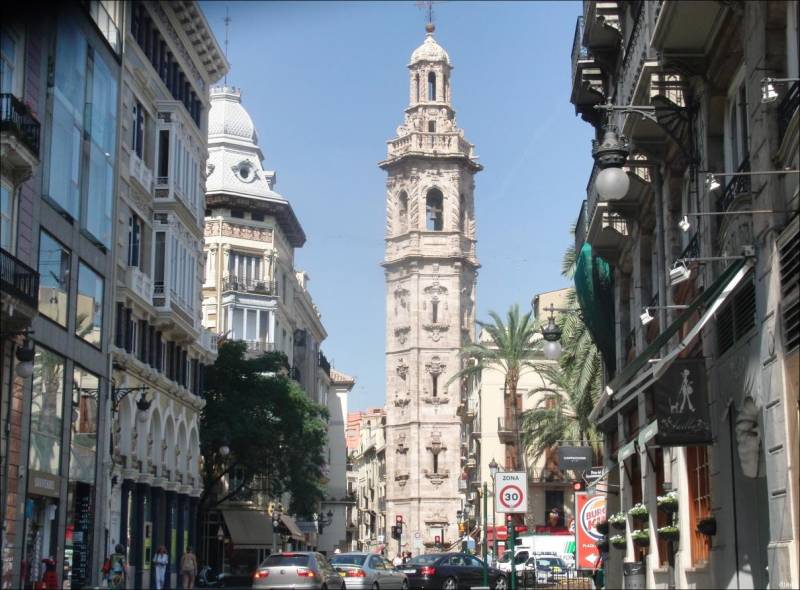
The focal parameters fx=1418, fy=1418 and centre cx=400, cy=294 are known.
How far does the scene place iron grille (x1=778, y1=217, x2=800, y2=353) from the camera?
15641mm

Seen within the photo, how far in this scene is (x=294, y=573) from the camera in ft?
108

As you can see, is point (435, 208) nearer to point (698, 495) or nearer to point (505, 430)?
point (505, 430)

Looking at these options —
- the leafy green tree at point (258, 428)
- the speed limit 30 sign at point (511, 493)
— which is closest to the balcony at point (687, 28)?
the speed limit 30 sign at point (511, 493)

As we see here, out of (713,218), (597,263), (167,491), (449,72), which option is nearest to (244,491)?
(167,491)

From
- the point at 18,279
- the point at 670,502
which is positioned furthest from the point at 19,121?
the point at 670,502

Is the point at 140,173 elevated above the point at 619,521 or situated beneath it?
elevated above

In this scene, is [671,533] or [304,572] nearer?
[671,533]

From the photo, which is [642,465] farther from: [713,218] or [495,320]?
[495,320]

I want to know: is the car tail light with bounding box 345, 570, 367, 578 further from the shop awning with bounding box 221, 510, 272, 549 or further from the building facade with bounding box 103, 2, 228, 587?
the shop awning with bounding box 221, 510, 272, 549

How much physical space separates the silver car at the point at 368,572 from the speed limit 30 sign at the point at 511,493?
1249 centimetres

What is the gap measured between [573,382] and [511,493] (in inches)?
1177

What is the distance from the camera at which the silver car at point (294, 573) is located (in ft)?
108

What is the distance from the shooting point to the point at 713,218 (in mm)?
20422

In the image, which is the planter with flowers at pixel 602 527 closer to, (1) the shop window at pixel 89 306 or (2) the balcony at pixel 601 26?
(2) the balcony at pixel 601 26
